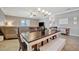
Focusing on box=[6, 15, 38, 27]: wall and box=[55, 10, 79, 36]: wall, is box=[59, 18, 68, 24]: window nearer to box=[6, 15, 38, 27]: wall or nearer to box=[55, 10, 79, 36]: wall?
box=[55, 10, 79, 36]: wall

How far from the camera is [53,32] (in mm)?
1779

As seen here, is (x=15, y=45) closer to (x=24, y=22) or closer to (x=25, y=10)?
(x=24, y=22)

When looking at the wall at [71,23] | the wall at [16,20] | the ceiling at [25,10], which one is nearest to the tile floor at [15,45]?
the wall at [71,23]

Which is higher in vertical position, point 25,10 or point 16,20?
point 25,10

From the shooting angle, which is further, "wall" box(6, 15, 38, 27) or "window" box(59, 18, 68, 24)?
"window" box(59, 18, 68, 24)

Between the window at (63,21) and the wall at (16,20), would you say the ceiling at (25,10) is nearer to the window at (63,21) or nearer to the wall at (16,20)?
the wall at (16,20)

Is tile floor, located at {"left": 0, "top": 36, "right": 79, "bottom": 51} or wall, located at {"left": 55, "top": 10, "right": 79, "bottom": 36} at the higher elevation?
wall, located at {"left": 55, "top": 10, "right": 79, "bottom": 36}

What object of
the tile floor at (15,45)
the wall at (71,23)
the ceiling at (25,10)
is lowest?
the tile floor at (15,45)

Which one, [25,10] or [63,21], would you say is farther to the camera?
[63,21]

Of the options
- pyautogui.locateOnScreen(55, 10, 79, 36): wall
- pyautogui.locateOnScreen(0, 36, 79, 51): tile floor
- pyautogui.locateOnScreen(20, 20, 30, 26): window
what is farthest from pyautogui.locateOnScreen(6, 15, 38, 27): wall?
pyautogui.locateOnScreen(55, 10, 79, 36): wall

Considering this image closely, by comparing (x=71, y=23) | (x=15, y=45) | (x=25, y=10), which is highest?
(x=25, y=10)

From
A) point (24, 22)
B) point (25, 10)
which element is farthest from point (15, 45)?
point (25, 10)
